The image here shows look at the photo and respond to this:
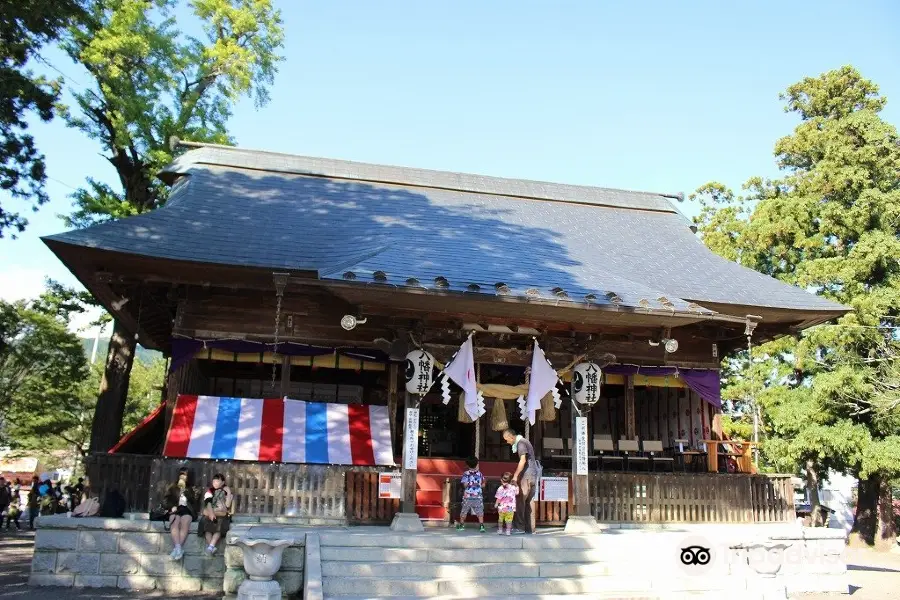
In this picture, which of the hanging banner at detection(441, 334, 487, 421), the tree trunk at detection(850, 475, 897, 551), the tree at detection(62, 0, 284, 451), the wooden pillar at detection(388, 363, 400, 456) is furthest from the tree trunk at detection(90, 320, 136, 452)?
the tree trunk at detection(850, 475, 897, 551)

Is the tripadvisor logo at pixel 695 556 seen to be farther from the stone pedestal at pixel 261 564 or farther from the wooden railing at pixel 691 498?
the stone pedestal at pixel 261 564

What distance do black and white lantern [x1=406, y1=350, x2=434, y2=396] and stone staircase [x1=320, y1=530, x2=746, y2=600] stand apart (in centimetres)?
218

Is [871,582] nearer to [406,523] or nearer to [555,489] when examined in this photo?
[555,489]

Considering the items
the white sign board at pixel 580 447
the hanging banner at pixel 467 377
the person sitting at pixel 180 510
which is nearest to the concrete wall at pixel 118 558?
the person sitting at pixel 180 510

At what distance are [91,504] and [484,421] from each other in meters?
7.51

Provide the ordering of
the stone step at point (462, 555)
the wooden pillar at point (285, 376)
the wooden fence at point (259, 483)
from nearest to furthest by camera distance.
Result: the stone step at point (462, 555), the wooden fence at point (259, 483), the wooden pillar at point (285, 376)

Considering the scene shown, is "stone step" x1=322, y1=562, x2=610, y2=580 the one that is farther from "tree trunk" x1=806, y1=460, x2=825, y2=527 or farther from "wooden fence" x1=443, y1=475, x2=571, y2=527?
"tree trunk" x1=806, y1=460, x2=825, y2=527

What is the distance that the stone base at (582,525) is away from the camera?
10.7 m

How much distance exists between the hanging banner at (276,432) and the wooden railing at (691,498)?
3762 millimetres

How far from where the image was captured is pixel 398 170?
17.2 m

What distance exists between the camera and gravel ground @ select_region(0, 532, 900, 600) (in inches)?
340

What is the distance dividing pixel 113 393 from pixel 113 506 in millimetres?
7878

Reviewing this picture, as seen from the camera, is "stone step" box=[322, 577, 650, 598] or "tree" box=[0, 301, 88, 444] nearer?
"stone step" box=[322, 577, 650, 598]

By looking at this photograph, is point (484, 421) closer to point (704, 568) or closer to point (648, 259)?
point (648, 259)
